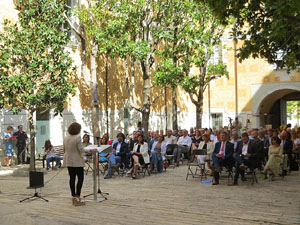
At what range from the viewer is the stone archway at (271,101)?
2811 centimetres

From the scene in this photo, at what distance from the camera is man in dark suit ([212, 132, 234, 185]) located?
33.8ft

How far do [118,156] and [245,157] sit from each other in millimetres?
3935

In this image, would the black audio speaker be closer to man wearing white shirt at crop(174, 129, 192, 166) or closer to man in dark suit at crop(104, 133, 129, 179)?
man in dark suit at crop(104, 133, 129, 179)

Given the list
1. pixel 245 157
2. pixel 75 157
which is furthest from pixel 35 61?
pixel 245 157

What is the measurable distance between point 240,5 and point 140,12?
7.11 meters

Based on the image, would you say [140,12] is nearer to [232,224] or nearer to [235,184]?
[235,184]

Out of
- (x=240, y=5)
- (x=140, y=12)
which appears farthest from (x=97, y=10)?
(x=240, y=5)

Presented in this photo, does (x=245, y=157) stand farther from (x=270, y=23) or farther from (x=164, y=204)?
(x=164, y=204)

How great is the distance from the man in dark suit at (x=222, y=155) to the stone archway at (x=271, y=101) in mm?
18415

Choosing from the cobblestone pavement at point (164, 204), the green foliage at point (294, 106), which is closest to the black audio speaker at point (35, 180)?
the cobblestone pavement at point (164, 204)

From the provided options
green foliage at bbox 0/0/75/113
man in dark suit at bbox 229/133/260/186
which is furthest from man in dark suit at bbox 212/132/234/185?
green foliage at bbox 0/0/75/113

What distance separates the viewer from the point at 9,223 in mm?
6543

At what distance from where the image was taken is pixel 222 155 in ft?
35.3

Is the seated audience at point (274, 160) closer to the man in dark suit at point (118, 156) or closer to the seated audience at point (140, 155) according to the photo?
the seated audience at point (140, 155)
